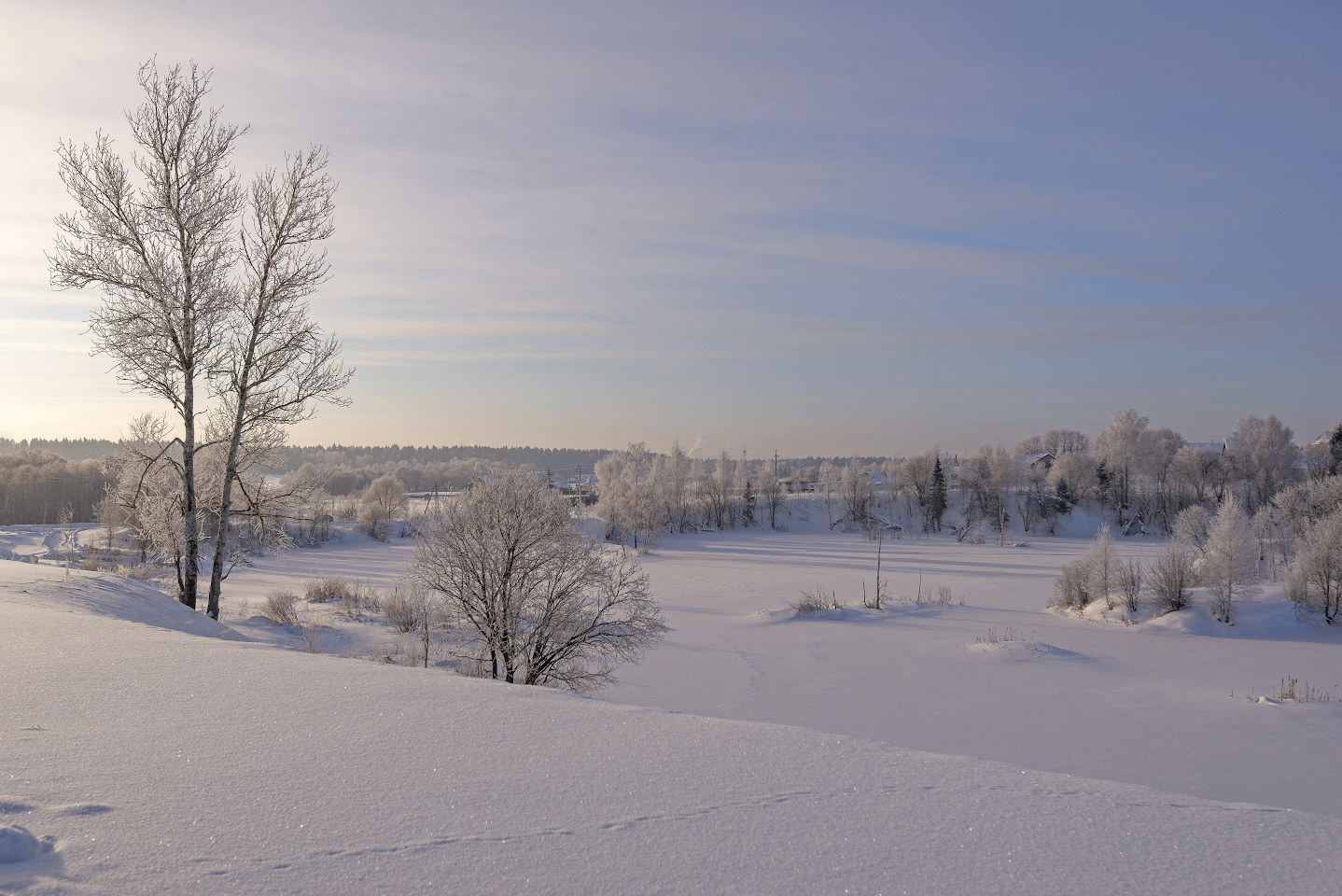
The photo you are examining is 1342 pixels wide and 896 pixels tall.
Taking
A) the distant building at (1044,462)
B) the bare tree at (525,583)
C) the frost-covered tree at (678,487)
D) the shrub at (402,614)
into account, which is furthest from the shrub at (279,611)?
the distant building at (1044,462)

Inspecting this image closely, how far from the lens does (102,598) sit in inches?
365

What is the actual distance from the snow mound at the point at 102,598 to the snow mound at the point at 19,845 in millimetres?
6349

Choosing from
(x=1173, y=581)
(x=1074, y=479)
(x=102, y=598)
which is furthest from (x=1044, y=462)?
(x=102, y=598)

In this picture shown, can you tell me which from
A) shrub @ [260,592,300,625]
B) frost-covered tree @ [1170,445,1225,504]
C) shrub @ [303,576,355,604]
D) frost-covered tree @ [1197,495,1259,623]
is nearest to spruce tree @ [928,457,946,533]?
frost-covered tree @ [1170,445,1225,504]

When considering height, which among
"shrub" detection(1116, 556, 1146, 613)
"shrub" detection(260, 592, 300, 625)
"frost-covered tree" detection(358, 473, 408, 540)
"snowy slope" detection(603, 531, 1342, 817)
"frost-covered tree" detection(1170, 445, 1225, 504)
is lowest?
"snowy slope" detection(603, 531, 1342, 817)

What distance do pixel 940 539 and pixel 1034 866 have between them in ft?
242

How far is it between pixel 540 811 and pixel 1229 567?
3157cm

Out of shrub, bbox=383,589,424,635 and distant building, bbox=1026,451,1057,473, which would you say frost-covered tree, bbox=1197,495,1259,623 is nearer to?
shrub, bbox=383,589,424,635

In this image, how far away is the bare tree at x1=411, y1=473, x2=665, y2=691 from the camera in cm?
1350

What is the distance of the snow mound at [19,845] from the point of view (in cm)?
245

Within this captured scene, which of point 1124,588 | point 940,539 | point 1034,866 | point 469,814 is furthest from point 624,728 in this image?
point 940,539

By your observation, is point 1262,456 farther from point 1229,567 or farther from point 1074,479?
point 1229,567

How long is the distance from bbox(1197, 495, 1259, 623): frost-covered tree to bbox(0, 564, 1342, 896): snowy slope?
95.3 feet

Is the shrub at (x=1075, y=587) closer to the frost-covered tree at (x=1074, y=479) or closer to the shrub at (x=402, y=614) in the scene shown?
the shrub at (x=402, y=614)
